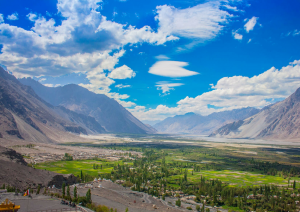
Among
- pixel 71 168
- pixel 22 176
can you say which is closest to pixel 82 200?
pixel 22 176

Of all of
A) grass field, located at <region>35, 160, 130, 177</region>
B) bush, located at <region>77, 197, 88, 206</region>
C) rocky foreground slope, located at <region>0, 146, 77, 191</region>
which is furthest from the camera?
grass field, located at <region>35, 160, 130, 177</region>

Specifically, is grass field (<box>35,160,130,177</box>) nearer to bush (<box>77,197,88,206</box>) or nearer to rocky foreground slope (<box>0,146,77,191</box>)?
rocky foreground slope (<box>0,146,77,191</box>)

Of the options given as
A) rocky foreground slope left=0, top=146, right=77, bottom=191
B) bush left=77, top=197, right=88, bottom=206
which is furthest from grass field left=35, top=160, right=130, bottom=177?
bush left=77, top=197, right=88, bottom=206

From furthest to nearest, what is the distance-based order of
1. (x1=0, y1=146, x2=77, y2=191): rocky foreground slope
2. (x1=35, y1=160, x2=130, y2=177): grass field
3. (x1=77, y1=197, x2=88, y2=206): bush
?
1. (x1=35, y1=160, x2=130, y2=177): grass field
2. (x1=0, y1=146, x2=77, y2=191): rocky foreground slope
3. (x1=77, y1=197, x2=88, y2=206): bush

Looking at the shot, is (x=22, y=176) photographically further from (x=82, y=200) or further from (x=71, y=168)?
(x=71, y=168)

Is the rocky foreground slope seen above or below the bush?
above

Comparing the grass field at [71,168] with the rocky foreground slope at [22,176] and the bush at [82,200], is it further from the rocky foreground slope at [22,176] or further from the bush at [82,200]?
the bush at [82,200]

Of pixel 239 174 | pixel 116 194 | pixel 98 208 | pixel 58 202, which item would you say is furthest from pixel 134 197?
pixel 239 174

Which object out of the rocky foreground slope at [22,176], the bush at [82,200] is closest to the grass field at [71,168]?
the rocky foreground slope at [22,176]

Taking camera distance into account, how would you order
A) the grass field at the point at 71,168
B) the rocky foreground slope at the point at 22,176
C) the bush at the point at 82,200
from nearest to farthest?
the bush at the point at 82,200, the rocky foreground slope at the point at 22,176, the grass field at the point at 71,168
